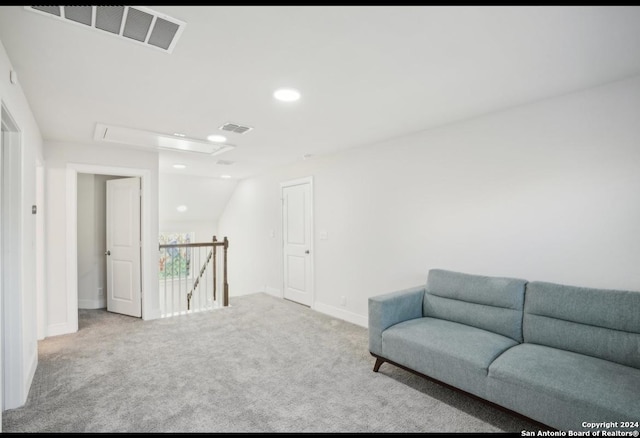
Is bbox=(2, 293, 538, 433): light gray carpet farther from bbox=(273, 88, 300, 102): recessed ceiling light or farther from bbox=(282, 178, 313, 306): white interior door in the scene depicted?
bbox=(273, 88, 300, 102): recessed ceiling light

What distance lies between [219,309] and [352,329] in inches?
86.5

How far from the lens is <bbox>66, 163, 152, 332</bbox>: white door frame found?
159 inches

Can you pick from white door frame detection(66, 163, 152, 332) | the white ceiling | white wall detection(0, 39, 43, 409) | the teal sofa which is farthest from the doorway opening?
the teal sofa

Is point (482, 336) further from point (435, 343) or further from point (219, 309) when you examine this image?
point (219, 309)

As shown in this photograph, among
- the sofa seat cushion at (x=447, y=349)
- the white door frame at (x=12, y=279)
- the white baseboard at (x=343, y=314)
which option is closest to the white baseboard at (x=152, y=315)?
the white door frame at (x=12, y=279)

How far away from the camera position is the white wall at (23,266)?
2.24m

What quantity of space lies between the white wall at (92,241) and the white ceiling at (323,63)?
2056mm

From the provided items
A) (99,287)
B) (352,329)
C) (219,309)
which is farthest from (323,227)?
(99,287)

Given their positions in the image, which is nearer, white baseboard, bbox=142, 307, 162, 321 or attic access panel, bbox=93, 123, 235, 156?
attic access panel, bbox=93, 123, 235, 156

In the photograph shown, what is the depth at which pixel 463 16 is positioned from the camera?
5.28 ft

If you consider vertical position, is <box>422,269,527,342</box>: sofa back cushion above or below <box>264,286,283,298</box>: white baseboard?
above

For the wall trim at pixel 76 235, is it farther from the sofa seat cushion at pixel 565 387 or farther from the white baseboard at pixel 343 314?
the sofa seat cushion at pixel 565 387

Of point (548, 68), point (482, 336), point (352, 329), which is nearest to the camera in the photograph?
Result: point (548, 68)

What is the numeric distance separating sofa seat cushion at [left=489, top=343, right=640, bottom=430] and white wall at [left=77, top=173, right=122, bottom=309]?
5.52 m
